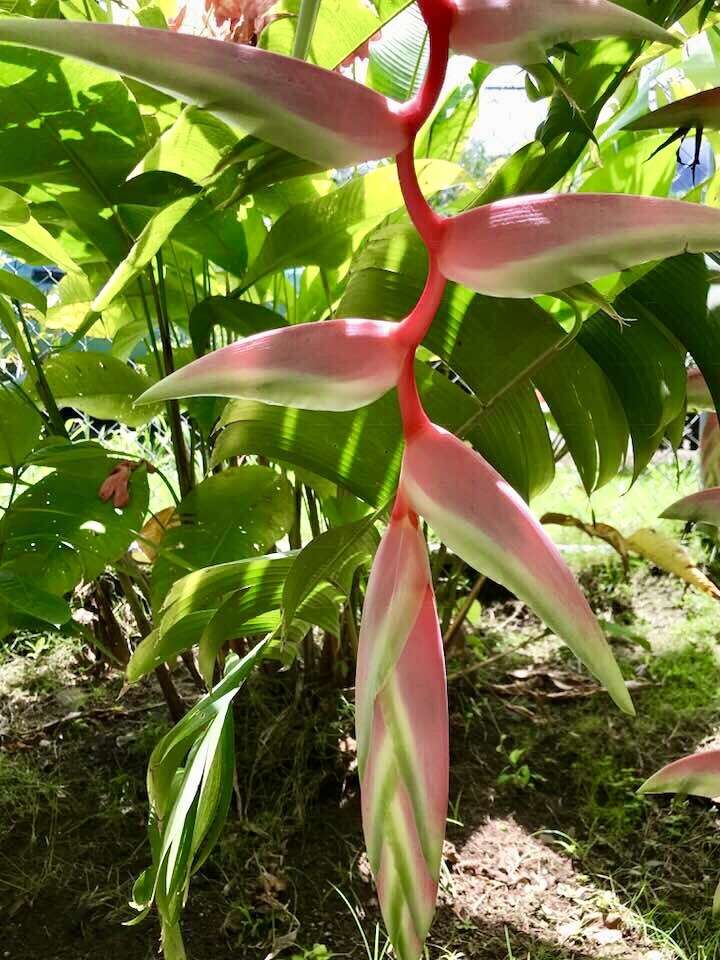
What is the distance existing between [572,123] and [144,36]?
11.2 inches

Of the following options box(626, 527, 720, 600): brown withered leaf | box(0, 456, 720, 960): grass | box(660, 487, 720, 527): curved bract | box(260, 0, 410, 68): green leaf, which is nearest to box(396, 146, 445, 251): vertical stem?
box(660, 487, 720, 527): curved bract

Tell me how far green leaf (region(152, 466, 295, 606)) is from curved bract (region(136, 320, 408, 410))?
1.96 ft

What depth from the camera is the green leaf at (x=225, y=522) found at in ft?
2.64

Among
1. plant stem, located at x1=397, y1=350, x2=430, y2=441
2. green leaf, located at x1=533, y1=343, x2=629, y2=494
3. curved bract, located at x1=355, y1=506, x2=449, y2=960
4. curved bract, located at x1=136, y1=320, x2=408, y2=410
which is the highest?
curved bract, located at x1=136, y1=320, x2=408, y2=410

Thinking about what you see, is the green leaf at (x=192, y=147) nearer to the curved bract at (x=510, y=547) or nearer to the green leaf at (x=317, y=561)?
the green leaf at (x=317, y=561)

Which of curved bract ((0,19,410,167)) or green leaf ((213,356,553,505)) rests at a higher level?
curved bract ((0,19,410,167))

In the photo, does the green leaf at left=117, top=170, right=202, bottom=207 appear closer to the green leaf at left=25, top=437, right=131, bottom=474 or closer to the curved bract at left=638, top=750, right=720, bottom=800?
the green leaf at left=25, top=437, right=131, bottom=474

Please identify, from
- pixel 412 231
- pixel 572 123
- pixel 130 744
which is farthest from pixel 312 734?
pixel 572 123

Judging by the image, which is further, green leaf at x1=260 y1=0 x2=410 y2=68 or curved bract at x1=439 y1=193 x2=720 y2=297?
green leaf at x1=260 y1=0 x2=410 y2=68

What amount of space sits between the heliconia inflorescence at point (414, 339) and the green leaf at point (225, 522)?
60 centimetres

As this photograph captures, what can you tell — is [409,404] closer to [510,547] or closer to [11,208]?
[510,547]

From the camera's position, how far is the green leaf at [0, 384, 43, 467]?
831 millimetres

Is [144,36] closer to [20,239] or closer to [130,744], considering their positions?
[20,239]

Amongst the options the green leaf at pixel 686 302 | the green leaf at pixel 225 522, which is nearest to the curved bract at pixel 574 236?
the green leaf at pixel 686 302
